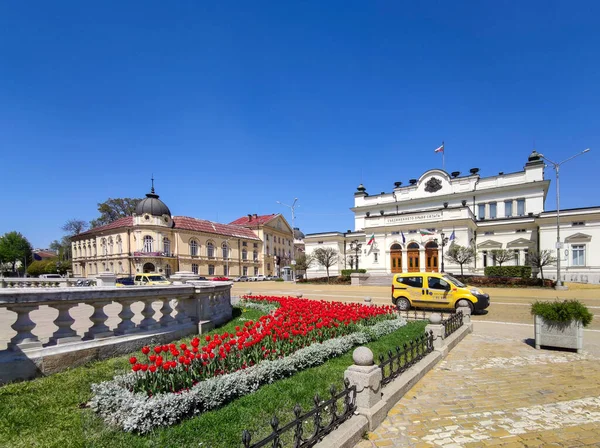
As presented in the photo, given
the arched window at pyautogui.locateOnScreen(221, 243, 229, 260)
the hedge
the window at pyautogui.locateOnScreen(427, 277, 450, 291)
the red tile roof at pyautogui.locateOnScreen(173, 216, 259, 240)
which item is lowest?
the hedge

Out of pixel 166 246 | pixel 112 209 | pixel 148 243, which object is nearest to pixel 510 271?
pixel 166 246

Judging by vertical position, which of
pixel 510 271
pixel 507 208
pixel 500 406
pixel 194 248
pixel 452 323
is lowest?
pixel 510 271

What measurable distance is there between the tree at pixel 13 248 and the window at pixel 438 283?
98.5 m

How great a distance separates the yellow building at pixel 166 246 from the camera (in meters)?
50.9

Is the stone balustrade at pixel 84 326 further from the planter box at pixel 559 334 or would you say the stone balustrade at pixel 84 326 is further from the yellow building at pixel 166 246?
the yellow building at pixel 166 246

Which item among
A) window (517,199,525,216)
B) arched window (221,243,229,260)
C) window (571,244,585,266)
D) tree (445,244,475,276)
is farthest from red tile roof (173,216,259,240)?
window (571,244,585,266)

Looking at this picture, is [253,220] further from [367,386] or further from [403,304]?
[367,386]

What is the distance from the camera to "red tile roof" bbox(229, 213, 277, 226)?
7041cm

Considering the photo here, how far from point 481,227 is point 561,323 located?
115 feet

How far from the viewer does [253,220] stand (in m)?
73.8

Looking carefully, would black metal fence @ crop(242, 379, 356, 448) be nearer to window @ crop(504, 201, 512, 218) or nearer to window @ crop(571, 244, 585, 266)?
window @ crop(571, 244, 585, 266)

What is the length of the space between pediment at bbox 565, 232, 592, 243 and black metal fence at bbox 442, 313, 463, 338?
32.5m

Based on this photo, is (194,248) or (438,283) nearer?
(438,283)

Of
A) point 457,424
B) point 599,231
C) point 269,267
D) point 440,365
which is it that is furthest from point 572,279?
point 269,267
